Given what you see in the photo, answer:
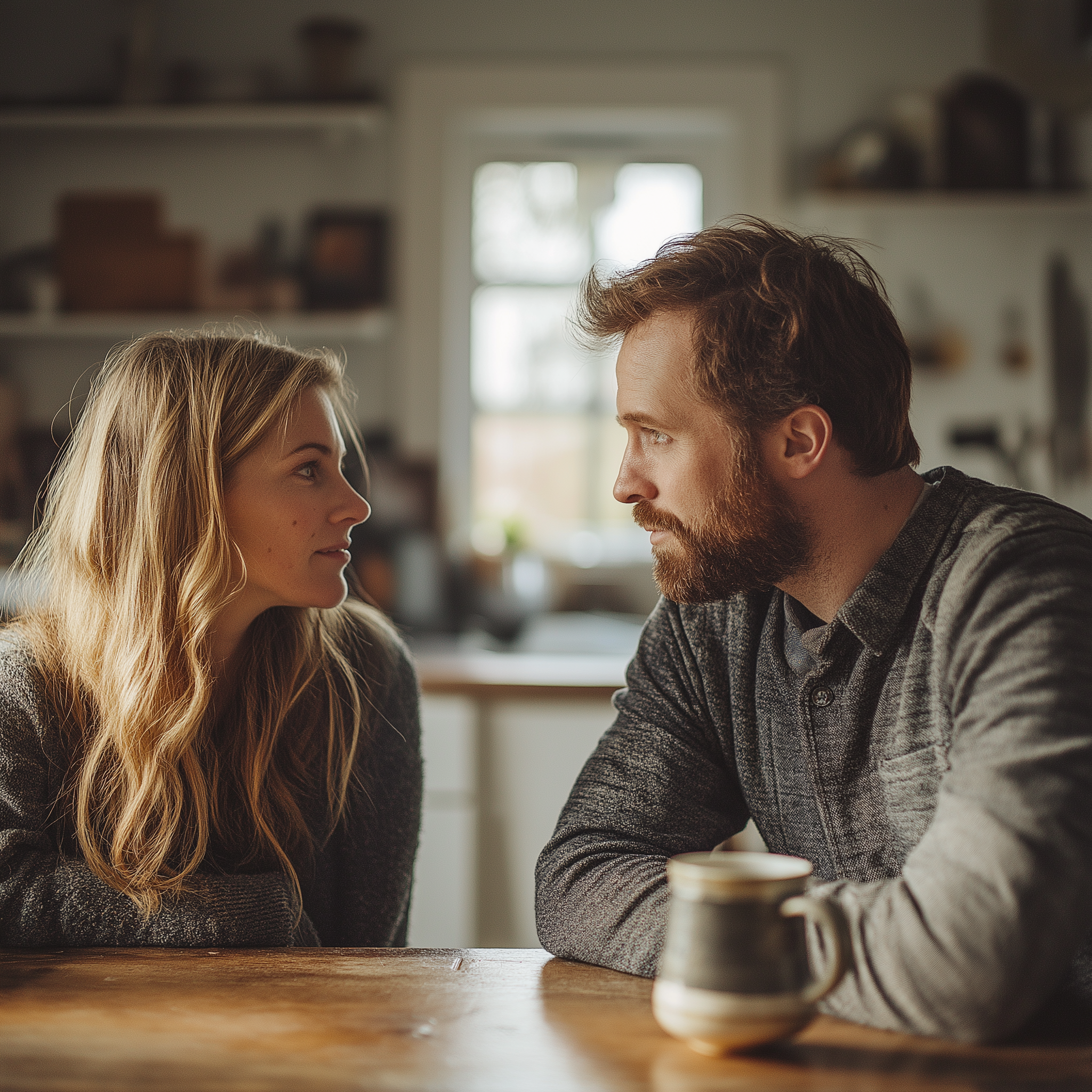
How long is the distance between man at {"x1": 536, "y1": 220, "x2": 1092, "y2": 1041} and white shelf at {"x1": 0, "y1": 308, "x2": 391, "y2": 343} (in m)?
2.02

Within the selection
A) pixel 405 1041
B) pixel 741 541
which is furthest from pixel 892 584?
pixel 405 1041

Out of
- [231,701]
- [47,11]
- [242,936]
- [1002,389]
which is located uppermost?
[47,11]

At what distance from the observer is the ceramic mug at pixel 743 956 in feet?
2.27

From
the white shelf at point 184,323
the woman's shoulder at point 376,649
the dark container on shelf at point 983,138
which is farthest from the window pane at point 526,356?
the woman's shoulder at point 376,649

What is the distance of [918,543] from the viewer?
3.51ft

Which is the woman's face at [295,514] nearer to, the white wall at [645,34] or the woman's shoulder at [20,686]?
the woman's shoulder at [20,686]

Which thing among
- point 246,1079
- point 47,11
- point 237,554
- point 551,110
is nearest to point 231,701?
point 237,554

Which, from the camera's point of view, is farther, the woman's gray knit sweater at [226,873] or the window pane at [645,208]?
the window pane at [645,208]

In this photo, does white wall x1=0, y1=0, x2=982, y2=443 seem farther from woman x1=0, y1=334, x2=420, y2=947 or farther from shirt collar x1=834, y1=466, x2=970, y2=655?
shirt collar x1=834, y1=466, x2=970, y2=655

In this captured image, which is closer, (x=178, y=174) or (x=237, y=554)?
(x=237, y=554)

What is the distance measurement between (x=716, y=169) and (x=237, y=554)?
2584 millimetres

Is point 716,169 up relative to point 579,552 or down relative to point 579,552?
up

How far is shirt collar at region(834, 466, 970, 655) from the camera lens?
3.47 ft

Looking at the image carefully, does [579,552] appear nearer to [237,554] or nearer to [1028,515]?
[237,554]
